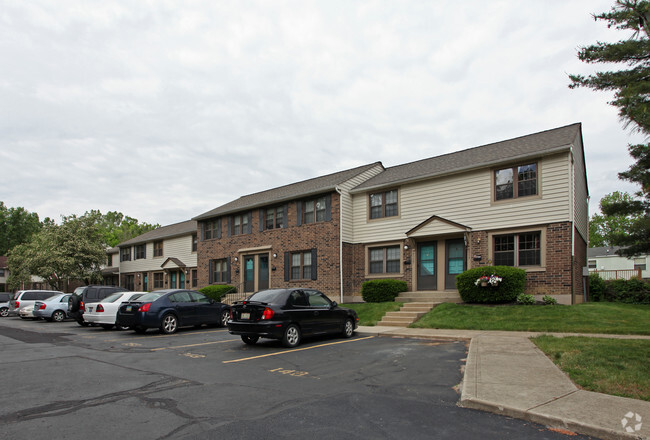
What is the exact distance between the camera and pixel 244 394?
6.11 m

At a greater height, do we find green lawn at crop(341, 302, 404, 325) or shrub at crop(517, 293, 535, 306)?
shrub at crop(517, 293, 535, 306)

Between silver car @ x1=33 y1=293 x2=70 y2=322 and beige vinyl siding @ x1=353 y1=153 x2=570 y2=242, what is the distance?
14.9m

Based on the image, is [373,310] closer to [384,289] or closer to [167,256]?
[384,289]

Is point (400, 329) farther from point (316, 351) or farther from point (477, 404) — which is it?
point (477, 404)

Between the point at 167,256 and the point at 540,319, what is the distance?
29.1 metres

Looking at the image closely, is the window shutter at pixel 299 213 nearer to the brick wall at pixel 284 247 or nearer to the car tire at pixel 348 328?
the brick wall at pixel 284 247

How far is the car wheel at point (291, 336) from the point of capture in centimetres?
1051

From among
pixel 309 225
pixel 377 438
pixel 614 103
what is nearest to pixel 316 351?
pixel 377 438

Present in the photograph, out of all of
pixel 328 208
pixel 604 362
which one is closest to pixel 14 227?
pixel 328 208

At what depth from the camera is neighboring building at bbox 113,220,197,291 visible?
3241cm

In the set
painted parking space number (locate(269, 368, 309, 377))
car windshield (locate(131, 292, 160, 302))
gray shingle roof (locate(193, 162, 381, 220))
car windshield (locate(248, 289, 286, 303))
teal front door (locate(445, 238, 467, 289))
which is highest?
gray shingle roof (locate(193, 162, 381, 220))

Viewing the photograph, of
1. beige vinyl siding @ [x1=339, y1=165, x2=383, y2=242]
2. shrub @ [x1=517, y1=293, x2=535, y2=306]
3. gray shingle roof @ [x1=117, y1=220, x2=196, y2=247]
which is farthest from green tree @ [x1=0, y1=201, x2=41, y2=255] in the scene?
shrub @ [x1=517, y1=293, x2=535, y2=306]

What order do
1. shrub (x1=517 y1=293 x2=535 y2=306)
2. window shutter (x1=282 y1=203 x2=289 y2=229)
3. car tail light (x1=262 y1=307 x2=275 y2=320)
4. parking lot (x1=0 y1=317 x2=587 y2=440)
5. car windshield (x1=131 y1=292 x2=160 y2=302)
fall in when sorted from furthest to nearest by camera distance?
1. window shutter (x1=282 y1=203 x2=289 y2=229)
2. shrub (x1=517 y1=293 x2=535 y2=306)
3. car windshield (x1=131 y1=292 x2=160 y2=302)
4. car tail light (x1=262 y1=307 x2=275 y2=320)
5. parking lot (x1=0 y1=317 x2=587 y2=440)

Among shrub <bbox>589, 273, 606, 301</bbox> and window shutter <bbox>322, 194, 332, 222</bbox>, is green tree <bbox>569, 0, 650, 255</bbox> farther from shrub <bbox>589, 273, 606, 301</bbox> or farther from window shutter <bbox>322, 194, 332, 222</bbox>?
window shutter <bbox>322, 194, 332, 222</bbox>
